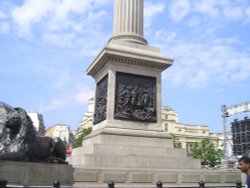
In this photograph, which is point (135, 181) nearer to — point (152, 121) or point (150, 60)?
point (152, 121)

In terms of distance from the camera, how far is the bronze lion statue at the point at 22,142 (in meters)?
10.5

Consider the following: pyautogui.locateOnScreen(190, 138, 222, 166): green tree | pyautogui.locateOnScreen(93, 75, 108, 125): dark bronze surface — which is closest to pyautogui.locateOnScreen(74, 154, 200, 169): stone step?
pyautogui.locateOnScreen(93, 75, 108, 125): dark bronze surface

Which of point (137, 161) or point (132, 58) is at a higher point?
point (132, 58)

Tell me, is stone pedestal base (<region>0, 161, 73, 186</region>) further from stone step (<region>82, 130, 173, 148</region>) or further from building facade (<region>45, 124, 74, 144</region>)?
building facade (<region>45, 124, 74, 144</region>)

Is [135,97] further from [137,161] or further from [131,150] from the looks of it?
[137,161]

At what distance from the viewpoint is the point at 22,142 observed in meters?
10.6

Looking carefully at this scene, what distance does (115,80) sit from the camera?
53.1 feet

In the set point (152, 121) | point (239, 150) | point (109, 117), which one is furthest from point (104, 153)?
point (239, 150)

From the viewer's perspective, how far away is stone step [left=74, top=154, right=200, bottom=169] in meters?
13.5

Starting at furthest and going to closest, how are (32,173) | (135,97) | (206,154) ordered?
(206,154), (135,97), (32,173)

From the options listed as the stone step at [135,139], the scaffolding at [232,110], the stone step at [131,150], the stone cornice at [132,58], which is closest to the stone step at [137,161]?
the stone step at [131,150]

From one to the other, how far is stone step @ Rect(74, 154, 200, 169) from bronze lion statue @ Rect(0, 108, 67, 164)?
224cm

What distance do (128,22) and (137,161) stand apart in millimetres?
Result: 7717

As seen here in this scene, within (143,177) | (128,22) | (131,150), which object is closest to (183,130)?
(128,22)
